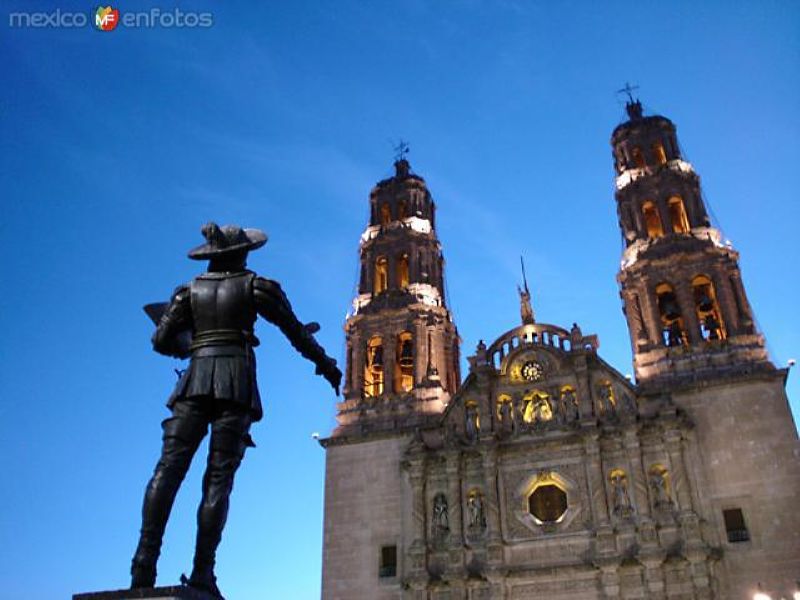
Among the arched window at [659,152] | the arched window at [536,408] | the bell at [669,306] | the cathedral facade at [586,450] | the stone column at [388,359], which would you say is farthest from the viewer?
the arched window at [659,152]

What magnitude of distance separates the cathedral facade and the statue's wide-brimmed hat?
18.8 metres

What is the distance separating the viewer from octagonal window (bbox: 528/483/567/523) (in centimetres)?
2370

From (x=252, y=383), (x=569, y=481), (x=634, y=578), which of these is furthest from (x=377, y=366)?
(x=252, y=383)

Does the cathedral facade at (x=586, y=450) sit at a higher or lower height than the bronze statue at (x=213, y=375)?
higher

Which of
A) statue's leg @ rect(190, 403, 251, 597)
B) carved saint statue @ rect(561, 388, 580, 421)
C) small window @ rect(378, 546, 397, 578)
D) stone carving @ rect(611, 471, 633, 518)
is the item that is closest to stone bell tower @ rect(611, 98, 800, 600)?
stone carving @ rect(611, 471, 633, 518)

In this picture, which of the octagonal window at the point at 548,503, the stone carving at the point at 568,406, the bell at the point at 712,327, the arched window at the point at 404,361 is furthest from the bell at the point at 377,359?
the bell at the point at 712,327

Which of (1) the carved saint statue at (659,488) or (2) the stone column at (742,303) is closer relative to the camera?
(1) the carved saint statue at (659,488)

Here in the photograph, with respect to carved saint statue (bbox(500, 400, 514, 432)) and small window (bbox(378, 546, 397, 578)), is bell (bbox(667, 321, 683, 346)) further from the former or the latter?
small window (bbox(378, 546, 397, 578))

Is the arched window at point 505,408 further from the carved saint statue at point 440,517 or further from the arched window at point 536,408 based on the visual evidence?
the carved saint statue at point 440,517

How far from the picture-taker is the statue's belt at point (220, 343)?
549 centimetres

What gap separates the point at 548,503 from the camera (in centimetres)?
2402

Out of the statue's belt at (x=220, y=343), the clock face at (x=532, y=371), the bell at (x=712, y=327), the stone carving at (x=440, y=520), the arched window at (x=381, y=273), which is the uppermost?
the arched window at (x=381, y=273)

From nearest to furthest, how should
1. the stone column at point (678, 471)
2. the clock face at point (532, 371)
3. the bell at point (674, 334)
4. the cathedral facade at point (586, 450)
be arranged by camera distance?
the cathedral facade at point (586, 450) < the stone column at point (678, 471) < the clock face at point (532, 371) < the bell at point (674, 334)

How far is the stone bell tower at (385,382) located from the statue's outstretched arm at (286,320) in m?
19.7
